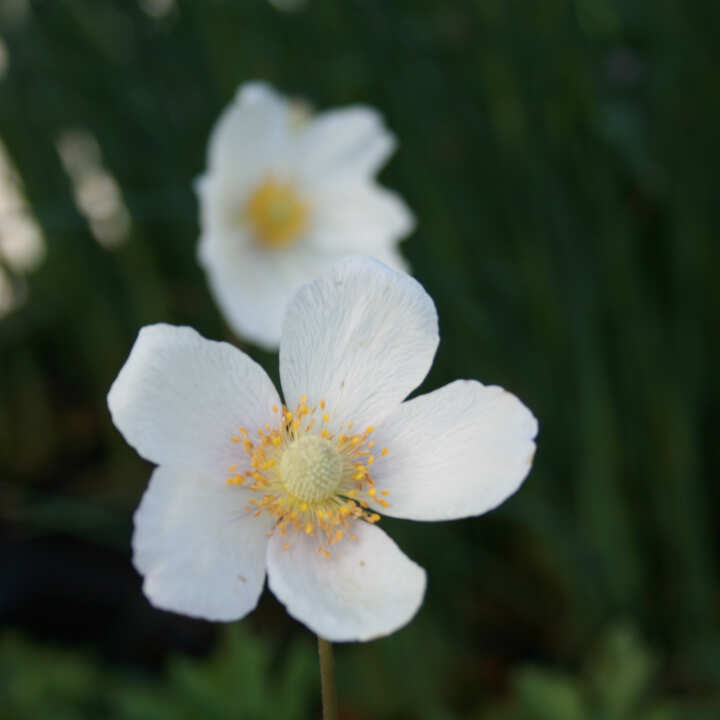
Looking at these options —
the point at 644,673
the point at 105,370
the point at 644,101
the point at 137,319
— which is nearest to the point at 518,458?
the point at 644,673

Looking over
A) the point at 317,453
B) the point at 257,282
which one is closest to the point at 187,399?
the point at 317,453

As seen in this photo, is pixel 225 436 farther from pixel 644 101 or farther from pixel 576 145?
pixel 644 101

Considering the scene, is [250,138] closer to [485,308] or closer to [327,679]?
[485,308]

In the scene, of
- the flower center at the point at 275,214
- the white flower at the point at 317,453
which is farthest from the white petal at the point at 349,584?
the flower center at the point at 275,214

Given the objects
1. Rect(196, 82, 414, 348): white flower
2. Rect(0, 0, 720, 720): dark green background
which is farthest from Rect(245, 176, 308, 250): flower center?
Rect(0, 0, 720, 720): dark green background

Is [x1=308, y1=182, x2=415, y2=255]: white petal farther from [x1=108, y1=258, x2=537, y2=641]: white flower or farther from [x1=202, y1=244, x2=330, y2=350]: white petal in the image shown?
[x1=108, y1=258, x2=537, y2=641]: white flower
